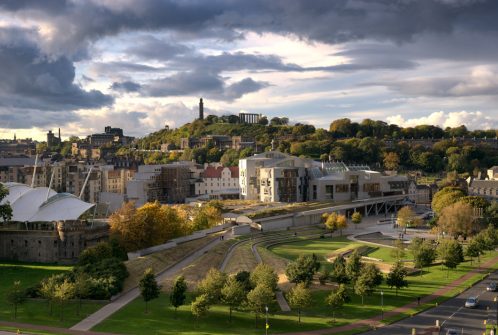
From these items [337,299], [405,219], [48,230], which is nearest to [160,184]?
[405,219]

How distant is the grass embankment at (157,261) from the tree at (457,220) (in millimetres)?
31595

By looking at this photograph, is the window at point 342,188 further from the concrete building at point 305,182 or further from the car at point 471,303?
the car at point 471,303

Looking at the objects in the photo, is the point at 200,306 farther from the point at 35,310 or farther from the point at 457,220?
the point at 457,220

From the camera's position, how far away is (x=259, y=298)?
44562 mm

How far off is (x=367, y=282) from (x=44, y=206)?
44.0m

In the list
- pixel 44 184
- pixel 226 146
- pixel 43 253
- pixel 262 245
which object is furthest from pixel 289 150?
pixel 43 253

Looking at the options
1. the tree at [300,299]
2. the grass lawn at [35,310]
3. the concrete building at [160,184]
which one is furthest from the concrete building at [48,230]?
the concrete building at [160,184]

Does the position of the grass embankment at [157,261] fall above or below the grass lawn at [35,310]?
above

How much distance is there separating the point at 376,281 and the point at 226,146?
5871 inches

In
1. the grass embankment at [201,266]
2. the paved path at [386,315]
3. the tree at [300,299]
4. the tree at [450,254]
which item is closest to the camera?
the paved path at [386,315]

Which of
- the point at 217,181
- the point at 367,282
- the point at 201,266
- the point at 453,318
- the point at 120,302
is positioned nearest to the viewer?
the point at 453,318

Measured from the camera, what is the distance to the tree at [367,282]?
49875mm

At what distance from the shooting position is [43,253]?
71125 mm

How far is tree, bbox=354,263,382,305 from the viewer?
164 feet
